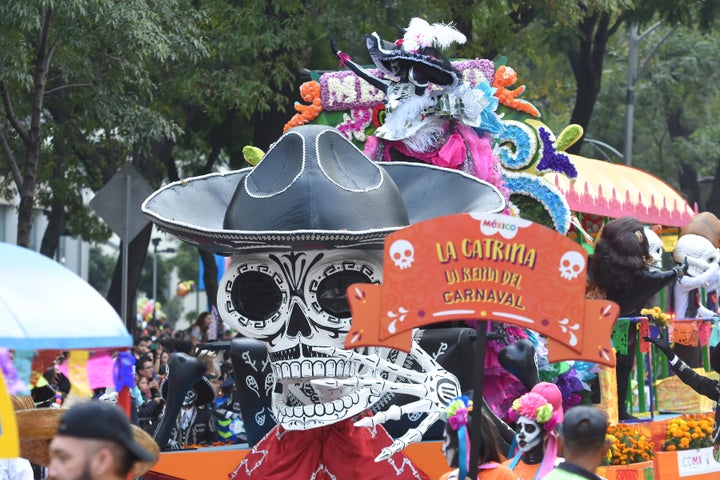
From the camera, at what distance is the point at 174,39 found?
15758 millimetres

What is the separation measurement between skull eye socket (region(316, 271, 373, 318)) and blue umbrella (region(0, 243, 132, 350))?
3.13 meters

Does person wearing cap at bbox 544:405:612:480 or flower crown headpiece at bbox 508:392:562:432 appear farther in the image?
flower crown headpiece at bbox 508:392:562:432

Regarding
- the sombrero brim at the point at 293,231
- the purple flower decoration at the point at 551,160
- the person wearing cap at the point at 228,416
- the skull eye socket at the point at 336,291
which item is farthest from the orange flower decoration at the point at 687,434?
the skull eye socket at the point at 336,291

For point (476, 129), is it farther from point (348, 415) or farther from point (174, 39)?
point (174, 39)

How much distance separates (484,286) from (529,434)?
1.15 meters

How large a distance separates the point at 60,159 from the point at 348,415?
495 inches

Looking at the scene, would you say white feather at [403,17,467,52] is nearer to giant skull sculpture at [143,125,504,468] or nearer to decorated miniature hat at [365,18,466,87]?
decorated miniature hat at [365,18,466,87]

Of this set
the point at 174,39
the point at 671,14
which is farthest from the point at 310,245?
the point at 671,14

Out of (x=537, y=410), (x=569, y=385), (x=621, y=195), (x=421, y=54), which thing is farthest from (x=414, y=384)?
(x=621, y=195)

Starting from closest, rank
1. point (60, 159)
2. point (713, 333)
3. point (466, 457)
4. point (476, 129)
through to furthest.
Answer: point (466, 457) < point (476, 129) < point (713, 333) < point (60, 159)

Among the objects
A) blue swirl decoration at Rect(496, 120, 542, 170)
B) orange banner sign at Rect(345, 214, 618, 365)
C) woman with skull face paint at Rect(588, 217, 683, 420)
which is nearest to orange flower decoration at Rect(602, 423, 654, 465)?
woman with skull face paint at Rect(588, 217, 683, 420)

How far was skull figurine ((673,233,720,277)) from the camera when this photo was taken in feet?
44.3

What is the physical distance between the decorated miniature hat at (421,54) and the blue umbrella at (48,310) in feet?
15.8

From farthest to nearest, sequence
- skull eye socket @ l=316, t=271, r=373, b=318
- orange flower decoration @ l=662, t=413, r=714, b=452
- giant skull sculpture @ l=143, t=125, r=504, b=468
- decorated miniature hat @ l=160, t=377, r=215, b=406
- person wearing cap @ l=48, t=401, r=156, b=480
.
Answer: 1. orange flower decoration @ l=662, t=413, r=714, b=452
2. decorated miniature hat @ l=160, t=377, r=215, b=406
3. skull eye socket @ l=316, t=271, r=373, b=318
4. giant skull sculpture @ l=143, t=125, r=504, b=468
5. person wearing cap @ l=48, t=401, r=156, b=480
